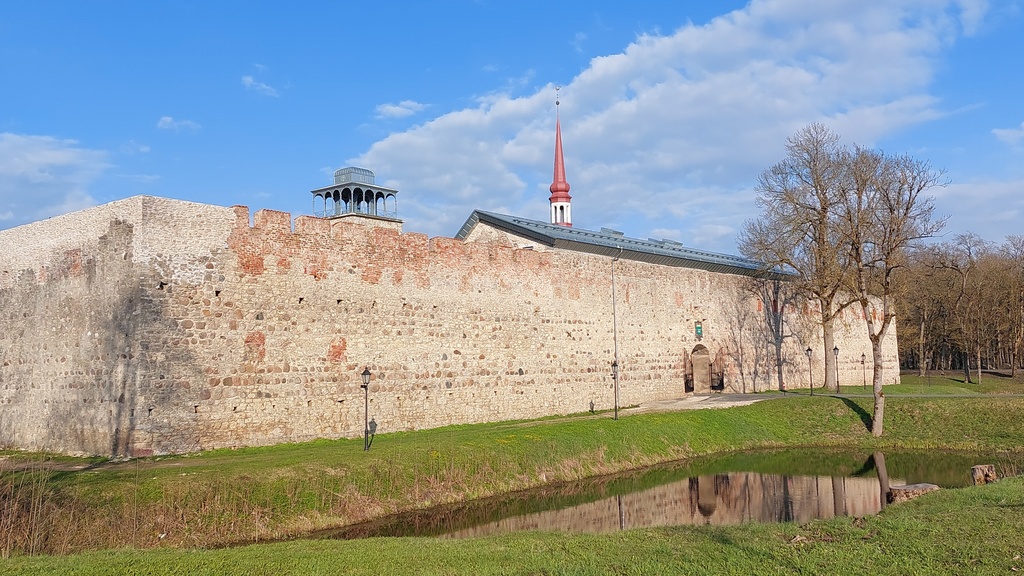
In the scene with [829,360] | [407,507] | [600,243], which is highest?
[600,243]

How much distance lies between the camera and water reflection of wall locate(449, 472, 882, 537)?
1322 cm

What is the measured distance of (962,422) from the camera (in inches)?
846

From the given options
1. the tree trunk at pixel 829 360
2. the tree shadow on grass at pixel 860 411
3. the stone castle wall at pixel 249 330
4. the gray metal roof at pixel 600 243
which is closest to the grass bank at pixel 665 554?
the stone castle wall at pixel 249 330

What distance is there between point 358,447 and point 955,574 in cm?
1114

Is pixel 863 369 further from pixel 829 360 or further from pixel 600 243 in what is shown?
pixel 600 243

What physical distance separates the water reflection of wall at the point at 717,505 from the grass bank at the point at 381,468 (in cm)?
192

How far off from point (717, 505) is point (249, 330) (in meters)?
9.93

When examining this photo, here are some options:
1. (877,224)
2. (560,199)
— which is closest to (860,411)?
(877,224)

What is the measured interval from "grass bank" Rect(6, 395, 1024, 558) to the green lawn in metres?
0.03

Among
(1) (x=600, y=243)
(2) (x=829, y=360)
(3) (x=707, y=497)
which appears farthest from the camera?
(2) (x=829, y=360)

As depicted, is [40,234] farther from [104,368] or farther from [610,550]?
[610,550]

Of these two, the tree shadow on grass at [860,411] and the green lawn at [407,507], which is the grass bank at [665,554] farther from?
the tree shadow on grass at [860,411]

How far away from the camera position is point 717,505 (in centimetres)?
1488

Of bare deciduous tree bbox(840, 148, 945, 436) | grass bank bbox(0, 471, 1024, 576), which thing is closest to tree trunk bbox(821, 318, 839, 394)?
bare deciduous tree bbox(840, 148, 945, 436)
